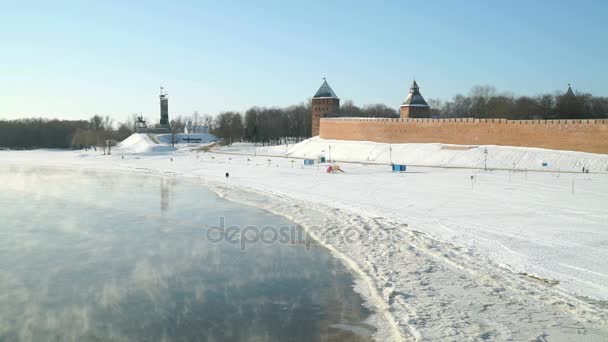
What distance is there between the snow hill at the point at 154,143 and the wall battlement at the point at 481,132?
40.6 feet

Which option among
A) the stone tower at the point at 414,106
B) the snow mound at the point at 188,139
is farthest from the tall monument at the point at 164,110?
the stone tower at the point at 414,106

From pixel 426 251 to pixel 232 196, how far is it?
7843 mm

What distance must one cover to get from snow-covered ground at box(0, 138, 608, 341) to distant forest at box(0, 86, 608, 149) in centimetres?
1341

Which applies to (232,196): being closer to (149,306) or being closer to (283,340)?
(149,306)

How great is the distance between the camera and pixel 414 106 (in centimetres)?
3441

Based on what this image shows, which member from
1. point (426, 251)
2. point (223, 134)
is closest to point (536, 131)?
point (426, 251)

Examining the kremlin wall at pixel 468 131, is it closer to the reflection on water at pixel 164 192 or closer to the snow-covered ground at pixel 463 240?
the snow-covered ground at pixel 463 240

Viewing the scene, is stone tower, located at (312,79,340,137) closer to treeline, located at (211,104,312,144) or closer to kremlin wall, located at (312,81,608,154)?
kremlin wall, located at (312,81,608,154)

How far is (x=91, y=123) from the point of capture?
5938 cm

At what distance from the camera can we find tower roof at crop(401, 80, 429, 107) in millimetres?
34562

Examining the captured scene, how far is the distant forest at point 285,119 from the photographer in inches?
1347

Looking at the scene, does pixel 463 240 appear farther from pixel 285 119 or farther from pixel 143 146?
pixel 285 119

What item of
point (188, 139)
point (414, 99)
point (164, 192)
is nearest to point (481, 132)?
point (414, 99)

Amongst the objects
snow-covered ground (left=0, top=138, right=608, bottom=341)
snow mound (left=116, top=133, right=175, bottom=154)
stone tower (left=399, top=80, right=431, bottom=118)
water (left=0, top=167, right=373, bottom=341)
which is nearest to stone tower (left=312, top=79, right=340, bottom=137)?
stone tower (left=399, top=80, right=431, bottom=118)
